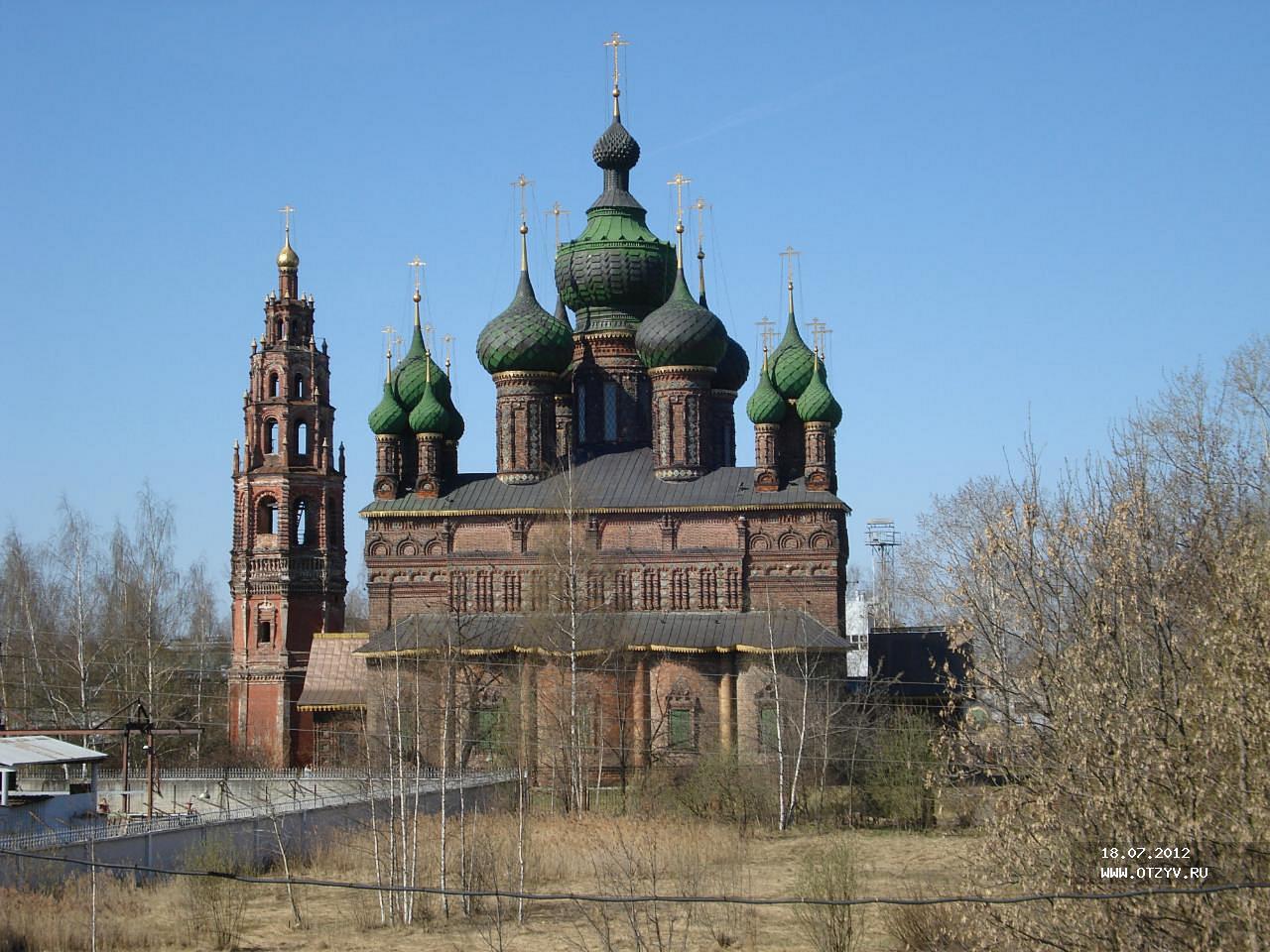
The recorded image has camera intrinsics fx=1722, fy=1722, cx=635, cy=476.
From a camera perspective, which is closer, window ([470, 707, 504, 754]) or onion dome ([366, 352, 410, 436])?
window ([470, 707, 504, 754])

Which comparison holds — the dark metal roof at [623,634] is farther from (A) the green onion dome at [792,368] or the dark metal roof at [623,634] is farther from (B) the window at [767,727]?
(A) the green onion dome at [792,368]

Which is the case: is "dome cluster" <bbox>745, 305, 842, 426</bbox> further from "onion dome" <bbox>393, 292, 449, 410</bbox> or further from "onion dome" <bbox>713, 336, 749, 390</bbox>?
"onion dome" <bbox>393, 292, 449, 410</bbox>

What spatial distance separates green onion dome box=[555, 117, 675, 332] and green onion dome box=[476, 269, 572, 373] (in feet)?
6.31

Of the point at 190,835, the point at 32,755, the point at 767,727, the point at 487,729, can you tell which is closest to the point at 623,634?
the point at 767,727

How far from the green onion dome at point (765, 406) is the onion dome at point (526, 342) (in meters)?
3.93

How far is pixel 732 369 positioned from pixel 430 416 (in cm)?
665

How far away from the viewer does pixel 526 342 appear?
114 ft

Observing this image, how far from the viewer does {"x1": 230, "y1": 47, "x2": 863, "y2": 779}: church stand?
31.0 m

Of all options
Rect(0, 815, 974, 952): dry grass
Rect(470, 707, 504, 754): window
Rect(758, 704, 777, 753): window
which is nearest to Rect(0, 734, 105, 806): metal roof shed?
Rect(0, 815, 974, 952): dry grass

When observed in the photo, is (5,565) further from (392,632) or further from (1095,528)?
(1095,528)

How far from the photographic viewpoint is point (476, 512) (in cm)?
3375

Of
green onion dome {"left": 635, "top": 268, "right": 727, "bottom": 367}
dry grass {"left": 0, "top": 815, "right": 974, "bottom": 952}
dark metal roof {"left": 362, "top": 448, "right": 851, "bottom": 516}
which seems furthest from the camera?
green onion dome {"left": 635, "top": 268, "right": 727, "bottom": 367}

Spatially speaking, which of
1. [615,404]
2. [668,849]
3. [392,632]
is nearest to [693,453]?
[615,404]

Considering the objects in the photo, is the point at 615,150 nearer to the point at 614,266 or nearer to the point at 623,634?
the point at 614,266
